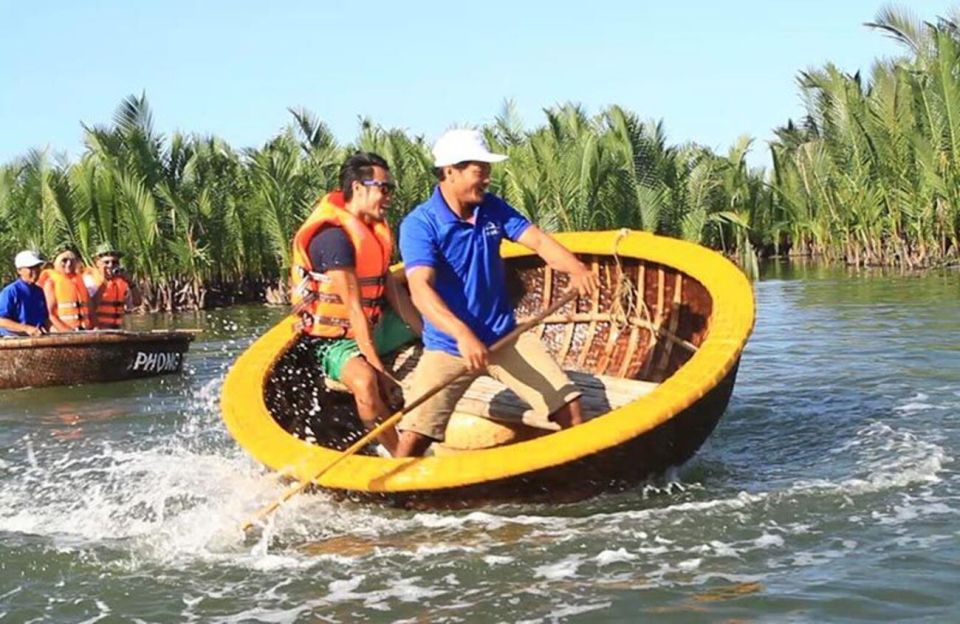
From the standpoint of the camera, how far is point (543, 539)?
14.8ft

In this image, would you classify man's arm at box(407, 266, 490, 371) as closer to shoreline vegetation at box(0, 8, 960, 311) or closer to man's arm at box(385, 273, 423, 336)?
man's arm at box(385, 273, 423, 336)

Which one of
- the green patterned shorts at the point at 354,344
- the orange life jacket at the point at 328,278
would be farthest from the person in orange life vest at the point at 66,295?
the orange life jacket at the point at 328,278


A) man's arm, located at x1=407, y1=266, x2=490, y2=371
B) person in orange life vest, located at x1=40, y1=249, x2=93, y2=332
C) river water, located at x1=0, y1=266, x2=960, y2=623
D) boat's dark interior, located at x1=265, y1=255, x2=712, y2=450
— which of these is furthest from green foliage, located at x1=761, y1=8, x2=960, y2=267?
man's arm, located at x1=407, y1=266, x2=490, y2=371

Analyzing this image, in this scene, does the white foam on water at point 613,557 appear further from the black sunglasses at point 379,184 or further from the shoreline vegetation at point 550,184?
the shoreline vegetation at point 550,184

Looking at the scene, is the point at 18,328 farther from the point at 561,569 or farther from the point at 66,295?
the point at 561,569

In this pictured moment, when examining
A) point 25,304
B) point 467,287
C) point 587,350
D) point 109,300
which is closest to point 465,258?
point 467,287

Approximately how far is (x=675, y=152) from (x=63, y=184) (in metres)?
10.0

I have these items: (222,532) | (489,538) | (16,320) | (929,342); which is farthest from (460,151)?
(16,320)

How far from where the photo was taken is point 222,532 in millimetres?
4801

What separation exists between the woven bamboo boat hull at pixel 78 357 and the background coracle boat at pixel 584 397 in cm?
404

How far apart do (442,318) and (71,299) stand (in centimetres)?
719

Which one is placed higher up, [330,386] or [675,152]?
[675,152]

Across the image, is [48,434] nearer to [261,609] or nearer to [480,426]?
[480,426]

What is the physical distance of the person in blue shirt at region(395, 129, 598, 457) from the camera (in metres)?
4.77
